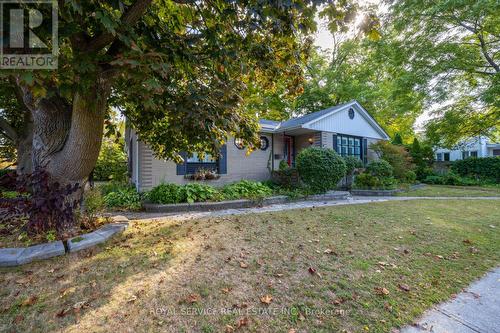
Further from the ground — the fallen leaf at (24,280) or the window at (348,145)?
the window at (348,145)

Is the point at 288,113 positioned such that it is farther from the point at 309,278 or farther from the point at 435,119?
the point at 309,278

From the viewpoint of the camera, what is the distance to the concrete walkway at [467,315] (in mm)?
2061

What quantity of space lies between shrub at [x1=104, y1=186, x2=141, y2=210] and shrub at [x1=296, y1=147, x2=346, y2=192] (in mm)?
6033

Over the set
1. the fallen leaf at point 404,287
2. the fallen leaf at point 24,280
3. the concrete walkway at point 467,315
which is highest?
the fallen leaf at point 24,280

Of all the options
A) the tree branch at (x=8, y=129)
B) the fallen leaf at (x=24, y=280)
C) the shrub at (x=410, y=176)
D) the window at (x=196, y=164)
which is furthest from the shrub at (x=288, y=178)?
the tree branch at (x=8, y=129)

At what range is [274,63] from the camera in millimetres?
4195

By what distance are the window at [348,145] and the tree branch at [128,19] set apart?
478 inches

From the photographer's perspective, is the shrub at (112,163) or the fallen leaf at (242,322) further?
the shrub at (112,163)

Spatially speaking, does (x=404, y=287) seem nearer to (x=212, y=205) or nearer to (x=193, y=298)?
(x=193, y=298)

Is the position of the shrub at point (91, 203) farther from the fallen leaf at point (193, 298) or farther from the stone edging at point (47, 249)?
the fallen leaf at point (193, 298)

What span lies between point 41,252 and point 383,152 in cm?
1559

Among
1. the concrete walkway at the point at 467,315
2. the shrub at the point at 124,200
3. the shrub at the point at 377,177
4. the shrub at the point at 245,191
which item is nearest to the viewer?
the concrete walkway at the point at 467,315

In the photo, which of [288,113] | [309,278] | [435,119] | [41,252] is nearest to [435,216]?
[309,278]

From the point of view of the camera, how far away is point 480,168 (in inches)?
617
